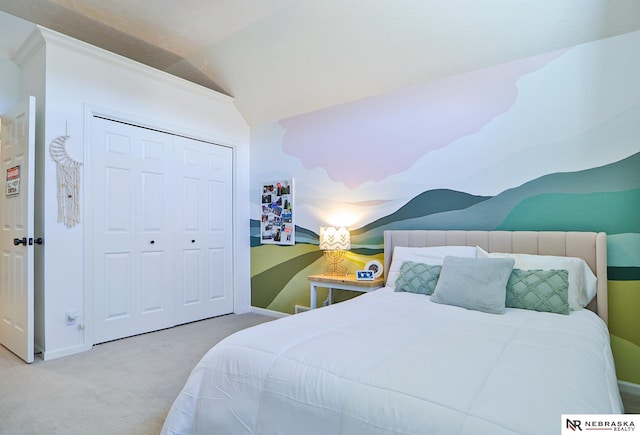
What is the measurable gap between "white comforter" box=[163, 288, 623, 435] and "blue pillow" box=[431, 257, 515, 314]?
0.23 m

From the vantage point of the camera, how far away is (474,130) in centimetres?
305

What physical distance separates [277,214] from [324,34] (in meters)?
2.05

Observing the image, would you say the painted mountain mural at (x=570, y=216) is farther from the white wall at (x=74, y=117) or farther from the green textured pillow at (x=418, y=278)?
the white wall at (x=74, y=117)

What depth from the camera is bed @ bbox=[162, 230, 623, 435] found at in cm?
107

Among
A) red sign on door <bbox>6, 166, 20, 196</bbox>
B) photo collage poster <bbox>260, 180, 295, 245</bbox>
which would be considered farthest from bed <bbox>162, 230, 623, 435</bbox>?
red sign on door <bbox>6, 166, 20, 196</bbox>

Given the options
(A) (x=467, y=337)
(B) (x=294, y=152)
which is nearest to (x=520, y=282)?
(A) (x=467, y=337)

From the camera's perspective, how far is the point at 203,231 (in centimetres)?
414

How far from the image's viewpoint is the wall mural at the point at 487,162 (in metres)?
2.47

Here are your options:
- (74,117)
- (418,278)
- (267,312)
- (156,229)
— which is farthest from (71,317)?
(418,278)

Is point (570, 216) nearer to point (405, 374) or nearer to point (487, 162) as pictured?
point (487, 162)

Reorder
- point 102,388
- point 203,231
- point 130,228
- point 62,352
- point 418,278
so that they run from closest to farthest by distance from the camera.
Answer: point 102,388, point 418,278, point 62,352, point 130,228, point 203,231

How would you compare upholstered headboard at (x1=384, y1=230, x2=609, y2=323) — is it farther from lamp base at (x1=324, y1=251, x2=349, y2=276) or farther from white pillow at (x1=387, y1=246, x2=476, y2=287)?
lamp base at (x1=324, y1=251, x2=349, y2=276)

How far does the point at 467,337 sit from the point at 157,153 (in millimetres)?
3346

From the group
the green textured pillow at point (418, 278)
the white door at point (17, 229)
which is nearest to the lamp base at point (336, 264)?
the green textured pillow at point (418, 278)
